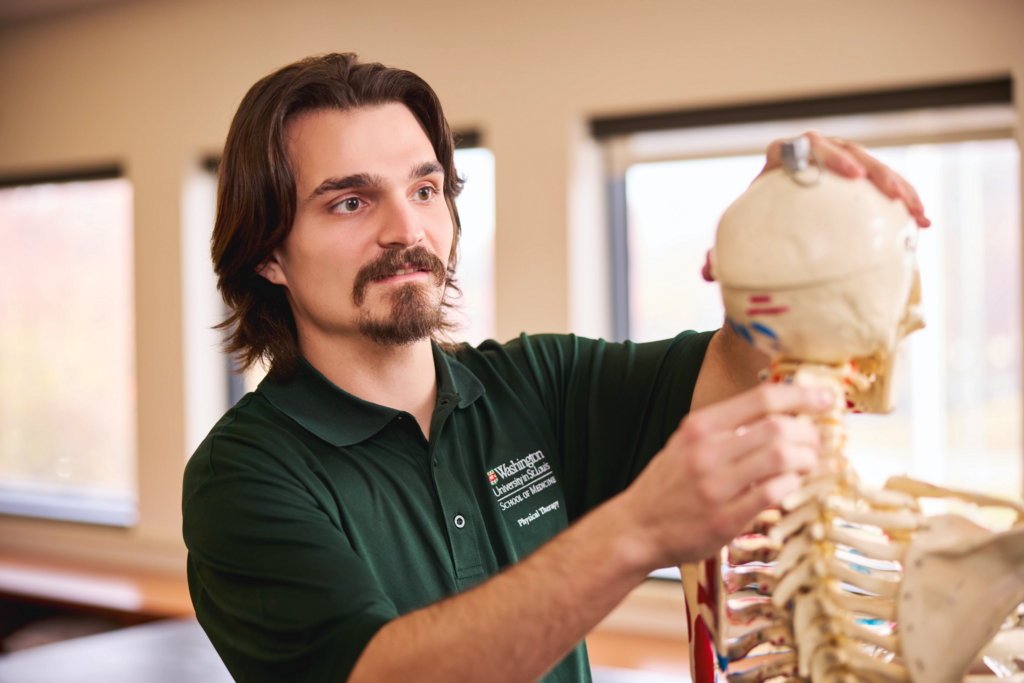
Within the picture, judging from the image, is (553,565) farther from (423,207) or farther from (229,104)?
(229,104)

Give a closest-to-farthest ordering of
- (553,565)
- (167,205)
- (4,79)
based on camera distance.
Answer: (553,565) < (167,205) < (4,79)

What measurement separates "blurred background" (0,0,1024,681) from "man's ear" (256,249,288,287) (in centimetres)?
155

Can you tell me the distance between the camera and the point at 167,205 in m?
3.45

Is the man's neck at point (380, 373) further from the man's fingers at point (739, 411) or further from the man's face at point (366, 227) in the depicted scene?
the man's fingers at point (739, 411)

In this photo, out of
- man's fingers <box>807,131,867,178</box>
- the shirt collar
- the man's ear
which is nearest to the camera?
man's fingers <box>807,131,867,178</box>

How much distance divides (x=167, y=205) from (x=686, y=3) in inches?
86.7

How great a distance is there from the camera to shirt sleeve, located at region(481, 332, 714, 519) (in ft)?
3.91

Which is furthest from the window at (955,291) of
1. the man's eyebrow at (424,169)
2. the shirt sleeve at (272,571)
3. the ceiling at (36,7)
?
the ceiling at (36,7)

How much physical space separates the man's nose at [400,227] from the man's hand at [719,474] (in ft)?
1.80

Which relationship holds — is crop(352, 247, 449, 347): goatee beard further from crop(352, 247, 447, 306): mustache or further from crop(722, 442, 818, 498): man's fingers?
crop(722, 442, 818, 498): man's fingers

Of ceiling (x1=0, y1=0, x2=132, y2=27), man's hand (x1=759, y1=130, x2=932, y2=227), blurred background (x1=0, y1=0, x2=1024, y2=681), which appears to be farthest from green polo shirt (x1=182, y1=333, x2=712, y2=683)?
ceiling (x1=0, y1=0, x2=132, y2=27)

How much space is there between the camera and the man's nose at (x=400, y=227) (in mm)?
1108

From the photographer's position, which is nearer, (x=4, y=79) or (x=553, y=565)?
(x=553, y=565)

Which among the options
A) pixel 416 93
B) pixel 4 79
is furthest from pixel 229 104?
pixel 416 93
